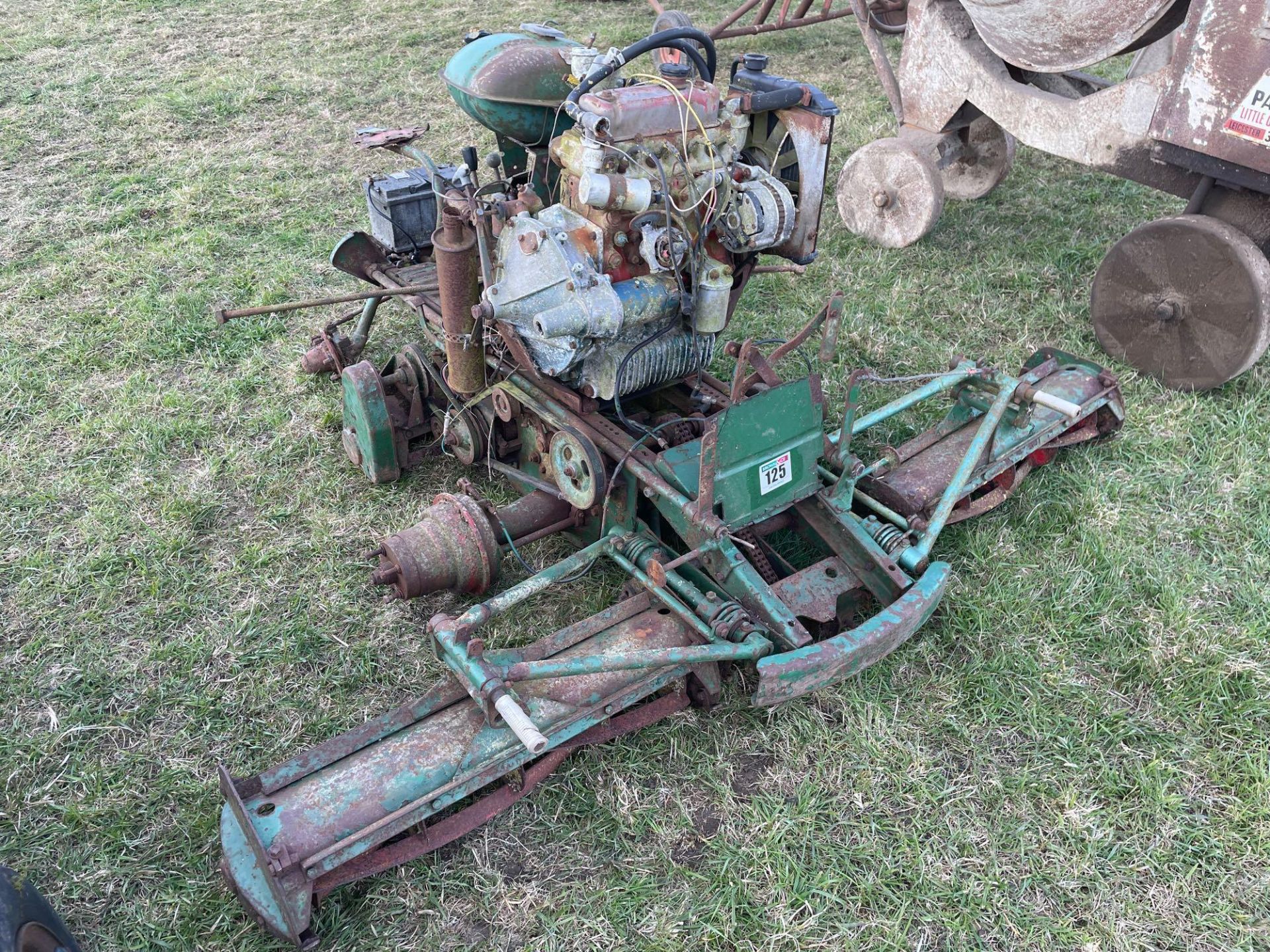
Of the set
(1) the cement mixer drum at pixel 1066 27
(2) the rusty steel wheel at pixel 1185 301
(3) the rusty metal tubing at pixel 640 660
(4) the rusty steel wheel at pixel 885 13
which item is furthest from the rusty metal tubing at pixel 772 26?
(3) the rusty metal tubing at pixel 640 660

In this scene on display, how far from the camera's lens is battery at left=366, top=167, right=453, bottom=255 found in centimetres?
427

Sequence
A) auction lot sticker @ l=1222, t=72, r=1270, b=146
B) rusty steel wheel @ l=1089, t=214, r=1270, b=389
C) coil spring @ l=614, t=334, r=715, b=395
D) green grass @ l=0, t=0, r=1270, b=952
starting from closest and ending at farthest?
green grass @ l=0, t=0, r=1270, b=952 → coil spring @ l=614, t=334, r=715, b=395 → auction lot sticker @ l=1222, t=72, r=1270, b=146 → rusty steel wheel @ l=1089, t=214, r=1270, b=389

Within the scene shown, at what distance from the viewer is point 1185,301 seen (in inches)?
175

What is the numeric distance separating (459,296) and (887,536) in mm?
1693

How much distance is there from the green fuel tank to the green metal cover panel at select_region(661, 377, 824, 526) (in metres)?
1.28

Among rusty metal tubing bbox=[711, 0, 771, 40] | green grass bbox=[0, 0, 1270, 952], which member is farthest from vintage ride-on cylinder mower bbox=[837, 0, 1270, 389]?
rusty metal tubing bbox=[711, 0, 771, 40]

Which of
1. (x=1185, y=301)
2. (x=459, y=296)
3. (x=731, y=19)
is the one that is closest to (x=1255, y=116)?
(x=1185, y=301)

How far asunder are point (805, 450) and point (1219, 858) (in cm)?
171

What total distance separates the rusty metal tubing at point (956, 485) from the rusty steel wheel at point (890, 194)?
7.41 feet

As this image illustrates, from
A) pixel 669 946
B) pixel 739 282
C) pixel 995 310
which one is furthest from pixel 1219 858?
pixel 995 310

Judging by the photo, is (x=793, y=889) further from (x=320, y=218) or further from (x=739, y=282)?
(x=320, y=218)

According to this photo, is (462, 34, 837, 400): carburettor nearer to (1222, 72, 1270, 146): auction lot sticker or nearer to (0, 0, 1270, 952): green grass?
(0, 0, 1270, 952): green grass

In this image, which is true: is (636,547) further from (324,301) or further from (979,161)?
(979,161)

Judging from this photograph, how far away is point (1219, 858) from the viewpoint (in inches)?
110
